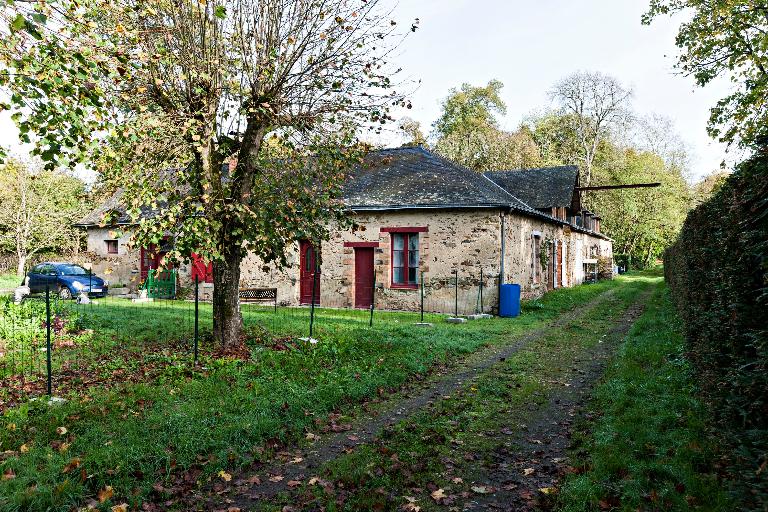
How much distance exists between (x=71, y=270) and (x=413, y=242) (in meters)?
15.4

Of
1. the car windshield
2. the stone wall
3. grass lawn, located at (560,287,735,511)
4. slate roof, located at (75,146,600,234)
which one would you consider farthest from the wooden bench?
grass lawn, located at (560,287,735,511)

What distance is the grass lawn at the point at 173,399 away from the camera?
4590mm

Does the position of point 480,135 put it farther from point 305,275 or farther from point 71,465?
point 71,465

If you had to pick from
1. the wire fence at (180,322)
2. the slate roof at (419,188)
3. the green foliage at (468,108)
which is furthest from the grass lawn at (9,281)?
the green foliage at (468,108)

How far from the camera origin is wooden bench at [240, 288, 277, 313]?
63.0 feet

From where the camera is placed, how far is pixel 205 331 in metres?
10.5

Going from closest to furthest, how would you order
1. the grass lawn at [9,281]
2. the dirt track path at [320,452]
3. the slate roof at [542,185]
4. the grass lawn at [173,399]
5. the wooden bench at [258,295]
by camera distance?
1. the dirt track path at [320,452]
2. the grass lawn at [173,399]
3. the wooden bench at [258,295]
4. the slate roof at [542,185]
5. the grass lawn at [9,281]

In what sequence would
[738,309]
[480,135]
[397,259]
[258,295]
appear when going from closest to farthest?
[738,309], [397,259], [258,295], [480,135]

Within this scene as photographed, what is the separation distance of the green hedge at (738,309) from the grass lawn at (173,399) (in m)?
4.32

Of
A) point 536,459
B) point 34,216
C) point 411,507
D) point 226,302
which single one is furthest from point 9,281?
point 536,459

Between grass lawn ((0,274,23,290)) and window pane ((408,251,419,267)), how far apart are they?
22400 millimetres

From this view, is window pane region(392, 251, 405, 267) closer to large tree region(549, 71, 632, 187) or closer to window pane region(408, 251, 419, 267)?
window pane region(408, 251, 419, 267)

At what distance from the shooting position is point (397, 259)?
60.2 feet

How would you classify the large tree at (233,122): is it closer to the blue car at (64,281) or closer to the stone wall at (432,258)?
the stone wall at (432,258)
